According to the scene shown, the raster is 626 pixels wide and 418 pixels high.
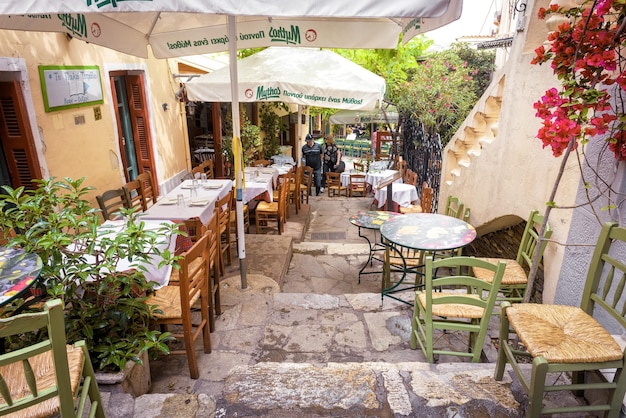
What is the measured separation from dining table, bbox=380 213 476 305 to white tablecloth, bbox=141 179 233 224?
208 cm

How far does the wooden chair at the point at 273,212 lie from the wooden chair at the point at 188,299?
3003 mm

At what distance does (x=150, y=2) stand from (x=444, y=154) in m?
4.60

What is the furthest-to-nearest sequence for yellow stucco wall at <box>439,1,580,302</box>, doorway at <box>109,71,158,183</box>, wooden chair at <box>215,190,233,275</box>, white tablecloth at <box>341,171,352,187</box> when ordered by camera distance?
white tablecloth at <box>341,171,352,187</box>, doorway at <box>109,71,158,183</box>, wooden chair at <box>215,190,233,275</box>, yellow stucco wall at <box>439,1,580,302</box>

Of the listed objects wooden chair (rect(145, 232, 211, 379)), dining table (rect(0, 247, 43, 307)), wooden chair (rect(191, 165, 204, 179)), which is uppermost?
dining table (rect(0, 247, 43, 307))

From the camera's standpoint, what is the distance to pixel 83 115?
5129mm

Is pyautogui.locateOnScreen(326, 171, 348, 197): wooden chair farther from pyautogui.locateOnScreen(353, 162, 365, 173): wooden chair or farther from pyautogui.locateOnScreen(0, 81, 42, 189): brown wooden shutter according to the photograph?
pyautogui.locateOnScreen(0, 81, 42, 189): brown wooden shutter

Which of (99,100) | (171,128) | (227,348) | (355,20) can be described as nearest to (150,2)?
(227,348)

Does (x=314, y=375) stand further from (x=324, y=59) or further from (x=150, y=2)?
(x=324, y=59)

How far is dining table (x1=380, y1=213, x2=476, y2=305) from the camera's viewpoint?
12.2ft

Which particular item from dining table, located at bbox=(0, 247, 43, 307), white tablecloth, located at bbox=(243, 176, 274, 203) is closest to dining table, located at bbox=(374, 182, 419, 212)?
white tablecloth, located at bbox=(243, 176, 274, 203)

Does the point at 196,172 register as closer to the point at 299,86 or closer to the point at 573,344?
the point at 299,86

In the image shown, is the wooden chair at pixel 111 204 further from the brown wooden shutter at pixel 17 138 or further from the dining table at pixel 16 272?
the dining table at pixel 16 272

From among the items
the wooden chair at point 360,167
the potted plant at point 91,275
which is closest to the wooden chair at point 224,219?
the potted plant at point 91,275

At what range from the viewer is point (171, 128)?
25.6 ft
